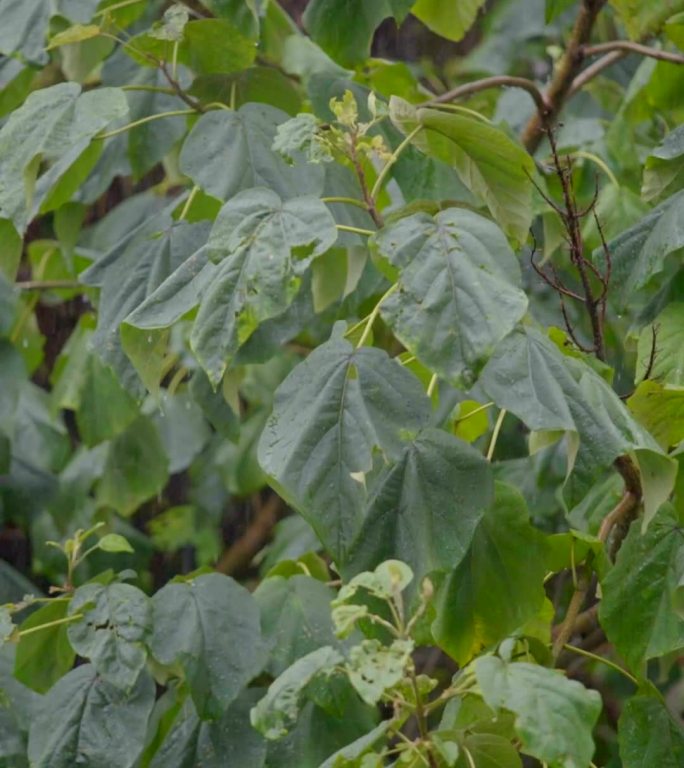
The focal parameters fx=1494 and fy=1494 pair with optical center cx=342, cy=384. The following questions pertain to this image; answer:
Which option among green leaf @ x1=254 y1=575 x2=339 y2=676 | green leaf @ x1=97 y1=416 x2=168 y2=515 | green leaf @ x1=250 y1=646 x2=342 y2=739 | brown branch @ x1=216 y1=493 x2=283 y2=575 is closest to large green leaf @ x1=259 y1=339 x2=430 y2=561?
green leaf @ x1=250 y1=646 x2=342 y2=739

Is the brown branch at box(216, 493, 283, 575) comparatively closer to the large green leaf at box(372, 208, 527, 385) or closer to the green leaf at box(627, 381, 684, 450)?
the green leaf at box(627, 381, 684, 450)

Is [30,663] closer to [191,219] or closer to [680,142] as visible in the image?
[191,219]

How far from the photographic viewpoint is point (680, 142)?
150cm

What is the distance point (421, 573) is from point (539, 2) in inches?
82.7

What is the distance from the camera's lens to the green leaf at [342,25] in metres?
1.65

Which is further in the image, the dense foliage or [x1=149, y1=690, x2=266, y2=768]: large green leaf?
[x1=149, y1=690, x2=266, y2=768]: large green leaf

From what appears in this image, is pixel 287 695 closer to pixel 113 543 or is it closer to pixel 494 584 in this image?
pixel 494 584

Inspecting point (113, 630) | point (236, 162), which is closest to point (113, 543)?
point (113, 630)

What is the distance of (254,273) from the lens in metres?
1.15

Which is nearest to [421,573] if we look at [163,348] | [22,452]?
[163,348]

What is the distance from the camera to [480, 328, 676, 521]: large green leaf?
1104 mm

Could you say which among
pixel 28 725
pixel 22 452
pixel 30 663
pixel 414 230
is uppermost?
pixel 414 230

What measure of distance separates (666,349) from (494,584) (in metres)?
0.33

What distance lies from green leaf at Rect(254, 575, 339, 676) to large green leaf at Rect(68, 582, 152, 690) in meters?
0.14
